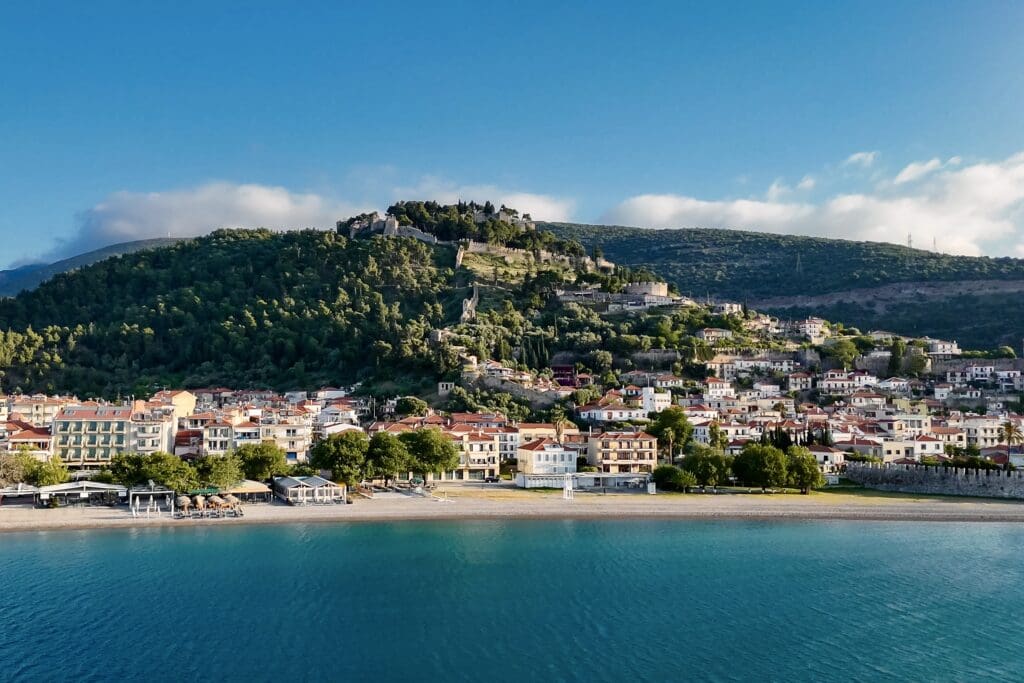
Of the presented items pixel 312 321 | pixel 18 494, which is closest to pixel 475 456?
pixel 18 494

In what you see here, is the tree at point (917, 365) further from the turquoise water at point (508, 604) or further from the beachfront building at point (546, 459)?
the turquoise water at point (508, 604)

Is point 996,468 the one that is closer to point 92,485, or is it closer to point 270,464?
point 270,464

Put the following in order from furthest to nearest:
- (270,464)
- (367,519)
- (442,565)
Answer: (270,464) → (367,519) → (442,565)

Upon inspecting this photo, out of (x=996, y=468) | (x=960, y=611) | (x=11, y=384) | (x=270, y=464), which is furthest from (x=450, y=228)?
(x=960, y=611)

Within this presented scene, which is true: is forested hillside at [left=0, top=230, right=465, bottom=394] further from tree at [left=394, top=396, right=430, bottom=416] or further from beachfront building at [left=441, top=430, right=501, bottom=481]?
beachfront building at [left=441, top=430, right=501, bottom=481]

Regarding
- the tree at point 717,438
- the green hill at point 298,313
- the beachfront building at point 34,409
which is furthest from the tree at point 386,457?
the beachfront building at point 34,409
